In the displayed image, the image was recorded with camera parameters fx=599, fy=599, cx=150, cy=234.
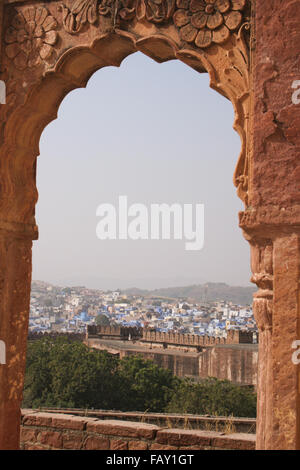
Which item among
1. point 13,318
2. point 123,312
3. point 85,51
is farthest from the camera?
point 123,312

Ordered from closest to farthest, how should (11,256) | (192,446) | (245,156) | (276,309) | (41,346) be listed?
(276,309)
(245,156)
(11,256)
(192,446)
(41,346)

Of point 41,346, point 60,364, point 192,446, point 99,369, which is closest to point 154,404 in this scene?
point 99,369

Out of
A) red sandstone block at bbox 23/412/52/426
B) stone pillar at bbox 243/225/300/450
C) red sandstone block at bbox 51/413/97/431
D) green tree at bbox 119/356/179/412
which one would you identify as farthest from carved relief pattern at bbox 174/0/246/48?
green tree at bbox 119/356/179/412

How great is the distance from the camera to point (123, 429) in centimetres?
544

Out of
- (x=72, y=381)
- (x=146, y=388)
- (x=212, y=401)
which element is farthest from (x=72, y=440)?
(x=146, y=388)

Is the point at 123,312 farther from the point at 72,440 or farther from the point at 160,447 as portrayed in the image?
the point at 160,447

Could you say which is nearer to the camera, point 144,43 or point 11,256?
point 144,43

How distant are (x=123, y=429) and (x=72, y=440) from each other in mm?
519

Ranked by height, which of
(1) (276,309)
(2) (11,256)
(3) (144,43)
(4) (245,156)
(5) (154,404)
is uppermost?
(3) (144,43)

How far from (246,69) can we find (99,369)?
2811cm

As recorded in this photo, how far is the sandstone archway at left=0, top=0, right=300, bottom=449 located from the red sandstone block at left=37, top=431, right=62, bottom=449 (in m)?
1.50

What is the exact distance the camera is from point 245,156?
12.1 ft
